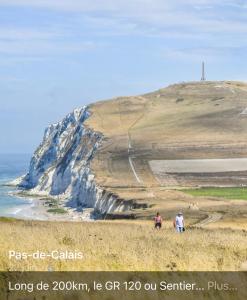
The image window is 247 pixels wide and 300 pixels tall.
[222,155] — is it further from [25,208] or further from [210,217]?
[210,217]

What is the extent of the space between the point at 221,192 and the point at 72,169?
58.8 meters

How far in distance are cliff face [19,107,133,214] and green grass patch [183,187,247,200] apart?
34.4 feet

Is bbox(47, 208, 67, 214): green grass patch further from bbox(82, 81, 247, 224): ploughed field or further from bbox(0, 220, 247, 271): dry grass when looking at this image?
bbox(0, 220, 247, 271): dry grass

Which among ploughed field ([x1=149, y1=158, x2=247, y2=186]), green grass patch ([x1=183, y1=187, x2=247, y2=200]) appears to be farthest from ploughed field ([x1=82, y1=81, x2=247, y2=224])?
green grass patch ([x1=183, y1=187, x2=247, y2=200])

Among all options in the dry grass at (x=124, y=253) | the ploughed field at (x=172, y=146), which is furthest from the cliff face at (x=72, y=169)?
the dry grass at (x=124, y=253)

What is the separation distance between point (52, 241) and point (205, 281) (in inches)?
185

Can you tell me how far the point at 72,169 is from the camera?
158125 millimetres

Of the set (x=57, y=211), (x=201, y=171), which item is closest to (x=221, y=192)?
(x=57, y=211)

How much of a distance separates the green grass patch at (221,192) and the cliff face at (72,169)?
10.5 m

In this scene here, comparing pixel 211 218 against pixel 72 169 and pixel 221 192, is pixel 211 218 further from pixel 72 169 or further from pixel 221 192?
pixel 72 169

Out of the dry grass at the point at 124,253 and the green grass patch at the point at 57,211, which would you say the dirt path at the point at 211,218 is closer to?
the dry grass at the point at 124,253

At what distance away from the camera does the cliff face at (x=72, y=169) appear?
124 meters

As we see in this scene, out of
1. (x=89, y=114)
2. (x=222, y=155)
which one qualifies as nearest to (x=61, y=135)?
(x=89, y=114)

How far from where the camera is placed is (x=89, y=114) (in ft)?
613
